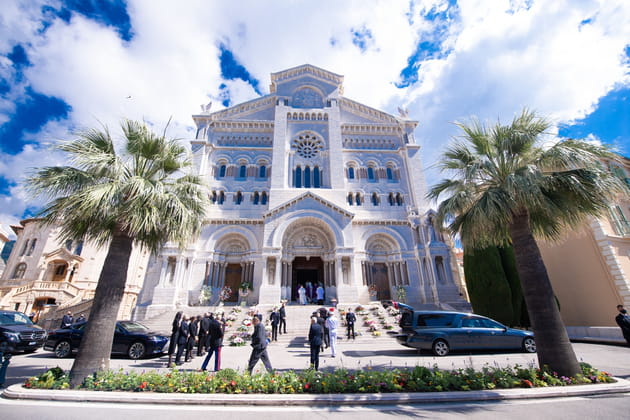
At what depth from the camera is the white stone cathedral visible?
2070cm

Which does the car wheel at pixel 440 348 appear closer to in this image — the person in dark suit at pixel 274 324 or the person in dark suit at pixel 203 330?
the person in dark suit at pixel 274 324

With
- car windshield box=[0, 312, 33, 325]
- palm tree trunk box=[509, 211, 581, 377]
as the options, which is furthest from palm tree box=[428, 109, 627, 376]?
car windshield box=[0, 312, 33, 325]

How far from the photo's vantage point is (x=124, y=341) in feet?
34.6

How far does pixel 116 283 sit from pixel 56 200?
9.76 feet

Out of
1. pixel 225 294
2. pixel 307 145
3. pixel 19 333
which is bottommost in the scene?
pixel 19 333

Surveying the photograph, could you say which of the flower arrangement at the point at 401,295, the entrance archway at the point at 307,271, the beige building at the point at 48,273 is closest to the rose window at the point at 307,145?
the entrance archway at the point at 307,271

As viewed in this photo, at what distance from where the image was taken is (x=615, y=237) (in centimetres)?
1483

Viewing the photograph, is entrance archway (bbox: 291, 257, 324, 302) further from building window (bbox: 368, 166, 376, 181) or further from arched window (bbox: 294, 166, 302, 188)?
building window (bbox: 368, 166, 376, 181)

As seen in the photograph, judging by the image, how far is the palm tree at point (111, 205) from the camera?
6.95 meters

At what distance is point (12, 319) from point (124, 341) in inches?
274

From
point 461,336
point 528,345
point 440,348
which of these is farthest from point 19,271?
point 528,345

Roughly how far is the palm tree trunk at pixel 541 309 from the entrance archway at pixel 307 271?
676 inches

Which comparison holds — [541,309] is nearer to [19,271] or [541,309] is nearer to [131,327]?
[131,327]

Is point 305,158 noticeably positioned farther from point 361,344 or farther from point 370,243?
point 361,344
